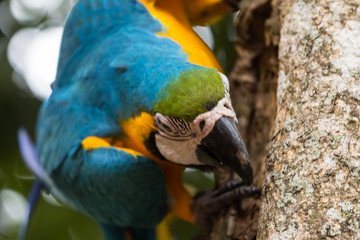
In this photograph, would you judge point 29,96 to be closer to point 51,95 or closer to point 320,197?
point 51,95

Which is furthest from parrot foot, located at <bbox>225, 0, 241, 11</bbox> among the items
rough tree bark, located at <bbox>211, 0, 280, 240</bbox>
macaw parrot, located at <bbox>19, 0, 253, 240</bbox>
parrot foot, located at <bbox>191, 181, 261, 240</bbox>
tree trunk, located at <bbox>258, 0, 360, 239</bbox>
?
parrot foot, located at <bbox>191, 181, 261, 240</bbox>

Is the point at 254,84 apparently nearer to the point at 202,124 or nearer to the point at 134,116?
the point at 134,116

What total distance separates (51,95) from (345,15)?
1.49 m

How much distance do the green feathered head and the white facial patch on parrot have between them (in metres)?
0.02

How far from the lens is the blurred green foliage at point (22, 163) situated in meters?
3.07

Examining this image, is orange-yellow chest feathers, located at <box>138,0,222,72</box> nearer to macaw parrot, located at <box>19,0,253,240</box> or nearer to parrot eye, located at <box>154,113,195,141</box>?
macaw parrot, located at <box>19,0,253,240</box>

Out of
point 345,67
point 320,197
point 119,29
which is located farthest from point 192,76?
point 119,29

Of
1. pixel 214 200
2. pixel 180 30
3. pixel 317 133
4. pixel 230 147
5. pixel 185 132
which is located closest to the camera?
pixel 317 133

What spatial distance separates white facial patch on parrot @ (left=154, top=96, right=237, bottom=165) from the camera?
64.5 inches

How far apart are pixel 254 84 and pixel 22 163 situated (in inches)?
65.8

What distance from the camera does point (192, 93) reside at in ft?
5.38

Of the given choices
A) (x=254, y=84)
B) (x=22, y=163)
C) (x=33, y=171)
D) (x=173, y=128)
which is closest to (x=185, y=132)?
(x=173, y=128)

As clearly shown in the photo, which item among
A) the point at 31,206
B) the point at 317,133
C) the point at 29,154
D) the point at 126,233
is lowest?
the point at 126,233

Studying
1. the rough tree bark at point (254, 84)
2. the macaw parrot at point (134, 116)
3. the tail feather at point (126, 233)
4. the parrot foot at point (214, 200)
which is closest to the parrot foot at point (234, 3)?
the macaw parrot at point (134, 116)
